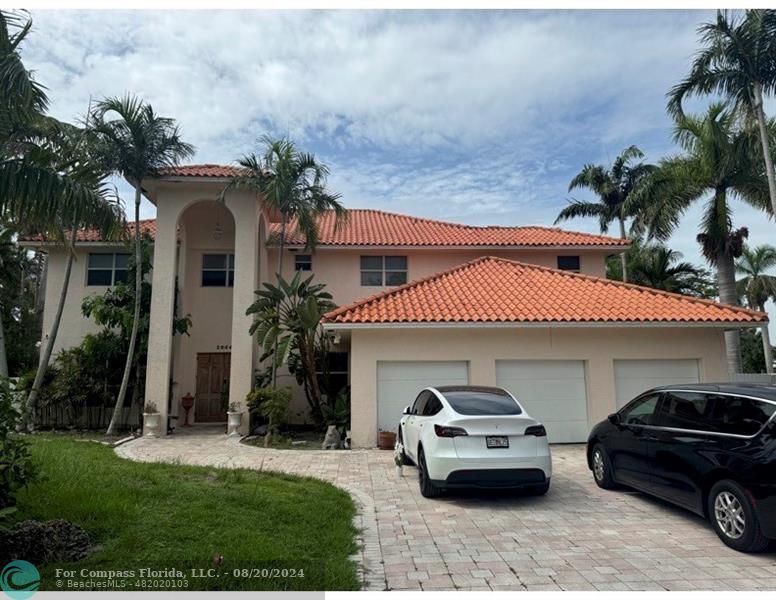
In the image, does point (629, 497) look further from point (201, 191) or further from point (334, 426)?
point (201, 191)

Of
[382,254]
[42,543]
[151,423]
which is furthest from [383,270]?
[42,543]

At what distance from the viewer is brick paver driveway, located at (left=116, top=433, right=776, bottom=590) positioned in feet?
15.6

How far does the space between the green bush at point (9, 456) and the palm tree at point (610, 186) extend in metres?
28.6

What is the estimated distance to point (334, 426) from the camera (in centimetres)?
1334

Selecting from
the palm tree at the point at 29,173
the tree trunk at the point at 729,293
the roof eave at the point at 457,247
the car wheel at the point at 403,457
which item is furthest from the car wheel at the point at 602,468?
the tree trunk at the point at 729,293

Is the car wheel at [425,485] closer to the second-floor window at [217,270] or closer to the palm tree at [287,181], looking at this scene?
the palm tree at [287,181]

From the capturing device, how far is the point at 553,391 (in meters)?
13.1

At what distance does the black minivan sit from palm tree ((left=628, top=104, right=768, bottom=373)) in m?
14.8

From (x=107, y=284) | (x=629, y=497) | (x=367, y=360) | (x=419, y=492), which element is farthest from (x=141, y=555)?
(x=107, y=284)

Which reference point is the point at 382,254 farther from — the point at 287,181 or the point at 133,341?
the point at 133,341

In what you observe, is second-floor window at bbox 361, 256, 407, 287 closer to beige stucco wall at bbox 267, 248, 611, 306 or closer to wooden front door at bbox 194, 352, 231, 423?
beige stucco wall at bbox 267, 248, 611, 306

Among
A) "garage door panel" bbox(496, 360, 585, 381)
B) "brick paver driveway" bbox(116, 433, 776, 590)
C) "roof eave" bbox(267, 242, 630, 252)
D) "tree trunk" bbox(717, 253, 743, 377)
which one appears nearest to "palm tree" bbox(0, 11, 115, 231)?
"brick paver driveway" bbox(116, 433, 776, 590)

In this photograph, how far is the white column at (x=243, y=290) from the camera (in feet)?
50.6

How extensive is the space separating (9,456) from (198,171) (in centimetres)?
1242
